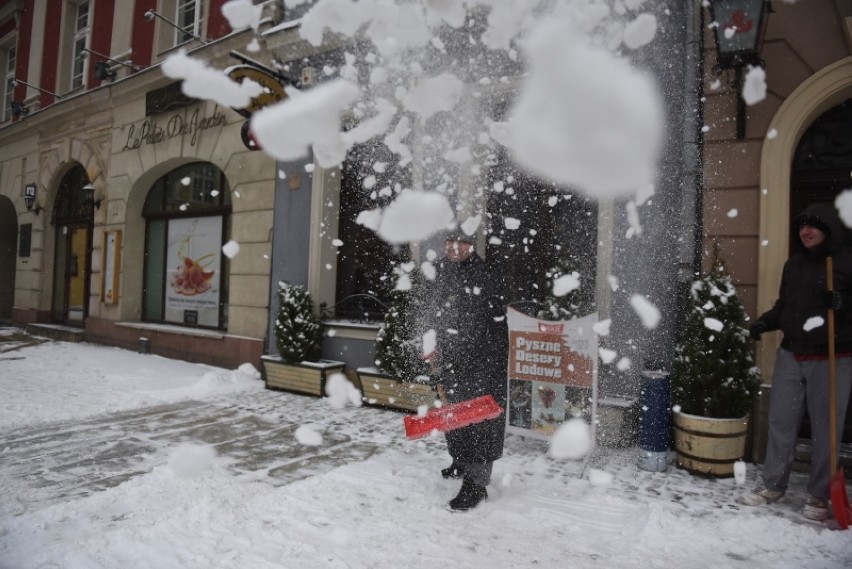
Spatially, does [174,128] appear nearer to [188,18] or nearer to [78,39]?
[188,18]

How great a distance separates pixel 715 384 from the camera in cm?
395

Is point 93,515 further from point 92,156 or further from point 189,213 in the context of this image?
point 92,156

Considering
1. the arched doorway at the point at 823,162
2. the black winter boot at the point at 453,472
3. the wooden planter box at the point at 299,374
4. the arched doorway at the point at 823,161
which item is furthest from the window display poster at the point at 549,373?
the wooden planter box at the point at 299,374

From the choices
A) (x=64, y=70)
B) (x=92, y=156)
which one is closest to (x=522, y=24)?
(x=92, y=156)

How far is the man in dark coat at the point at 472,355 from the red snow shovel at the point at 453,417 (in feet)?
0.64

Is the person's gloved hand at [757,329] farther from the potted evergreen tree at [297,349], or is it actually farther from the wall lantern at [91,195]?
the wall lantern at [91,195]

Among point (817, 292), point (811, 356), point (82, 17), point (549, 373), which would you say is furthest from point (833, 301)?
point (82, 17)

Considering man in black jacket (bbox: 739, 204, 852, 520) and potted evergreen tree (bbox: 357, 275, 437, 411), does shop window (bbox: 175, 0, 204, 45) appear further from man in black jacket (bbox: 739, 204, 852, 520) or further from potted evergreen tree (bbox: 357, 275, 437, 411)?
man in black jacket (bbox: 739, 204, 852, 520)

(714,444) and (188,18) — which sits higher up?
(188,18)

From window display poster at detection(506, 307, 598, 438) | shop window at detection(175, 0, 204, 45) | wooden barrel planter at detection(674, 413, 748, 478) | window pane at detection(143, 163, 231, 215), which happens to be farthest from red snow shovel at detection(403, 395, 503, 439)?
shop window at detection(175, 0, 204, 45)

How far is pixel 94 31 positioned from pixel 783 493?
14.4m

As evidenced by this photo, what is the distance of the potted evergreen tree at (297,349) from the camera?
6559 mm

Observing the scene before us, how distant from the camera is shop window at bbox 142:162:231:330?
895 centimetres

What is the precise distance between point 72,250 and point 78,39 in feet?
16.8
